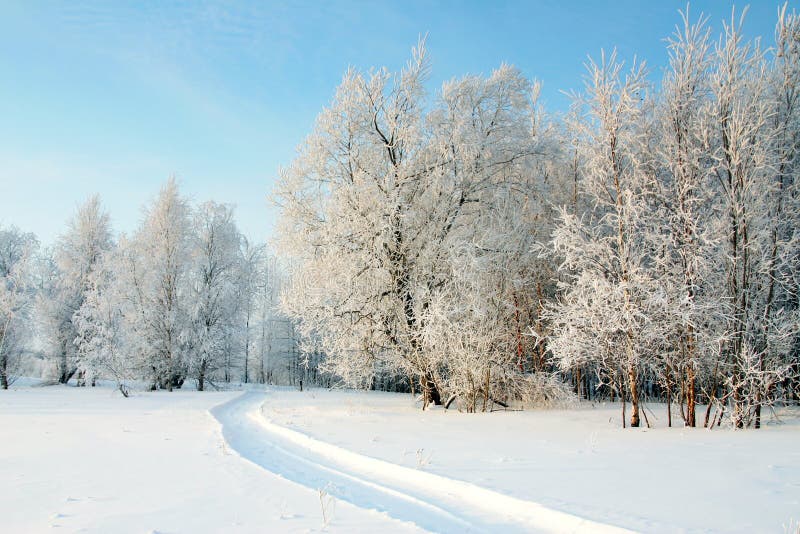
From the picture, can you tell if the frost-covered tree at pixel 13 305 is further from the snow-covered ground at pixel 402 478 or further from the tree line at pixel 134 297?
the snow-covered ground at pixel 402 478

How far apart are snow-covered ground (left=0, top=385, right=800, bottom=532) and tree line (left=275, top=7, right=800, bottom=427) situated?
2292 millimetres

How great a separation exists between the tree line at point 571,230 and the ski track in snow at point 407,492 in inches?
232

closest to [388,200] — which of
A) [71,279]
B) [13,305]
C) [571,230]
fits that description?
[571,230]

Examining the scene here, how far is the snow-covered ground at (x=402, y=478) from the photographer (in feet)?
15.4

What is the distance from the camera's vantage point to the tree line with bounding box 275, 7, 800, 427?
442 inches

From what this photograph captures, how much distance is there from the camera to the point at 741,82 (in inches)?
442

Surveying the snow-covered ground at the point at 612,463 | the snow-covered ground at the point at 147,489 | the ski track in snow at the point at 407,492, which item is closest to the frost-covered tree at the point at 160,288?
Result: the snow-covered ground at the point at 147,489

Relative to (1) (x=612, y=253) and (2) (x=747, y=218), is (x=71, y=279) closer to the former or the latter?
(1) (x=612, y=253)

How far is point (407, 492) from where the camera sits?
5914 millimetres

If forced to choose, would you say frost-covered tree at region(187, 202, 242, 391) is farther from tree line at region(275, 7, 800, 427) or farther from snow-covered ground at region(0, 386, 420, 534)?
snow-covered ground at region(0, 386, 420, 534)

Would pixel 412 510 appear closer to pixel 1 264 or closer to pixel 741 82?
pixel 741 82

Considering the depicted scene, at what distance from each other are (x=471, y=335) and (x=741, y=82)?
8949mm

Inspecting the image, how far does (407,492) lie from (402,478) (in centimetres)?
68

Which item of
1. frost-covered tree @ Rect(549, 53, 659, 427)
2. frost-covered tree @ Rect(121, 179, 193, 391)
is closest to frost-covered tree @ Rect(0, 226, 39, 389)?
frost-covered tree @ Rect(121, 179, 193, 391)
